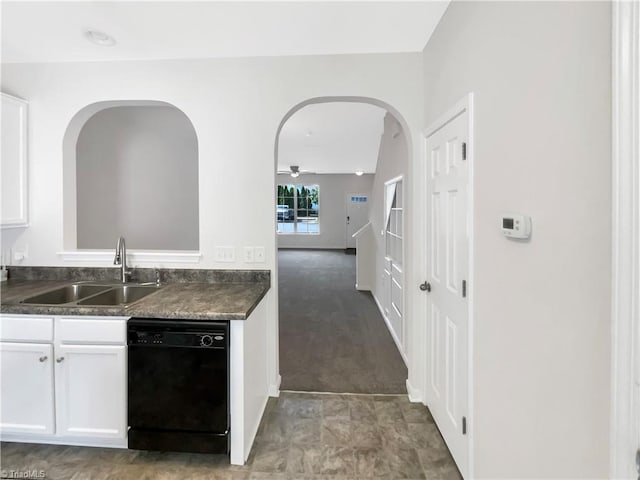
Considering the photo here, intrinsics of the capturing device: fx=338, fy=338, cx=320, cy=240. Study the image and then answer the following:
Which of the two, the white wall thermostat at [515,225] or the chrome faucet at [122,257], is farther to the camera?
the chrome faucet at [122,257]

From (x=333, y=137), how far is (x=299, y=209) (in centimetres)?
627

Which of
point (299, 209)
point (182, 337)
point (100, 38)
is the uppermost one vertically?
point (100, 38)

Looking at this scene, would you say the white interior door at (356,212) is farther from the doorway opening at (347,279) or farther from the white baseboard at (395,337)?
the white baseboard at (395,337)

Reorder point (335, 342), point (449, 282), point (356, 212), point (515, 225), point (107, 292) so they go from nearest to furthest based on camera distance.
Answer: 1. point (515, 225)
2. point (449, 282)
3. point (107, 292)
4. point (335, 342)
5. point (356, 212)

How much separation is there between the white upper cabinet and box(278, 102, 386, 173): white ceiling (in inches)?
120

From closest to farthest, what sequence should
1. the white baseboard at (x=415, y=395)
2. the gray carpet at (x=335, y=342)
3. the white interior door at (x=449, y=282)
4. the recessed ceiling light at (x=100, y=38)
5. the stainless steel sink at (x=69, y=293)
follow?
the white interior door at (x=449, y=282) → the recessed ceiling light at (x=100, y=38) → the stainless steel sink at (x=69, y=293) → the white baseboard at (x=415, y=395) → the gray carpet at (x=335, y=342)

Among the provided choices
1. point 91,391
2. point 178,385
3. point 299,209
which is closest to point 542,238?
point 178,385

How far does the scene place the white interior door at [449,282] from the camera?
5.74 feet

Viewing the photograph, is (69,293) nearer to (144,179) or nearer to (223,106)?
(223,106)

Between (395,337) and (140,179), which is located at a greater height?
(140,179)

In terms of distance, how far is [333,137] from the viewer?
643 centimetres

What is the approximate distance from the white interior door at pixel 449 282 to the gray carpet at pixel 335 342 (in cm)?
65

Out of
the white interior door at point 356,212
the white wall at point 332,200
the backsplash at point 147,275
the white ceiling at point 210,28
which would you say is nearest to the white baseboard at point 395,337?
the backsplash at point 147,275

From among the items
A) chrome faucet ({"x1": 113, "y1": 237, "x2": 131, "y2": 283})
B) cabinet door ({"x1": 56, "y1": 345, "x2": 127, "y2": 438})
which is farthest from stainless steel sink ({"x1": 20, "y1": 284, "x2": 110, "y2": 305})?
cabinet door ({"x1": 56, "y1": 345, "x2": 127, "y2": 438})
